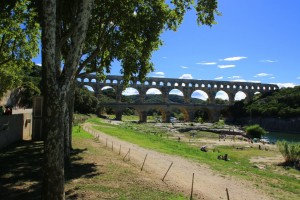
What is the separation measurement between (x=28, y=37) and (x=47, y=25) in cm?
1627

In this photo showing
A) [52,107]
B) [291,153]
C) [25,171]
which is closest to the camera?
[52,107]

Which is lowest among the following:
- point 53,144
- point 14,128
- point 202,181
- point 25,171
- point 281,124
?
point 202,181

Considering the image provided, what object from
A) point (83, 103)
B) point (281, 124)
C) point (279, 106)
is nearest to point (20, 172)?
point (83, 103)

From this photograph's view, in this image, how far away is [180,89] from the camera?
126 m

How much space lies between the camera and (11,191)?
1138cm

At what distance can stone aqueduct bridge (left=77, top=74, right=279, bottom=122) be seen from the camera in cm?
10712

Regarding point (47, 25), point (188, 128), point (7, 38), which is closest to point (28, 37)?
point (7, 38)

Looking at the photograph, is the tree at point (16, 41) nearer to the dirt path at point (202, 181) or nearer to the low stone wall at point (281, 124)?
the dirt path at point (202, 181)

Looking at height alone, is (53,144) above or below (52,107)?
below

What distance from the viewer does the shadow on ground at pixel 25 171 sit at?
37.1ft

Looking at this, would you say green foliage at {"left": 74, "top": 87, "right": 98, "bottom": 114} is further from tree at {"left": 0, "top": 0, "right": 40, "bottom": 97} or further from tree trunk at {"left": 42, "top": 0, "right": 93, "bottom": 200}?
tree trunk at {"left": 42, "top": 0, "right": 93, "bottom": 200}

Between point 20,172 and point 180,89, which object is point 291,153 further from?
point 180,89

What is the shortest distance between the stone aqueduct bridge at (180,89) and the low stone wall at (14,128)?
7461 centimetres

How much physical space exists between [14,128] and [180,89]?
104909mm
